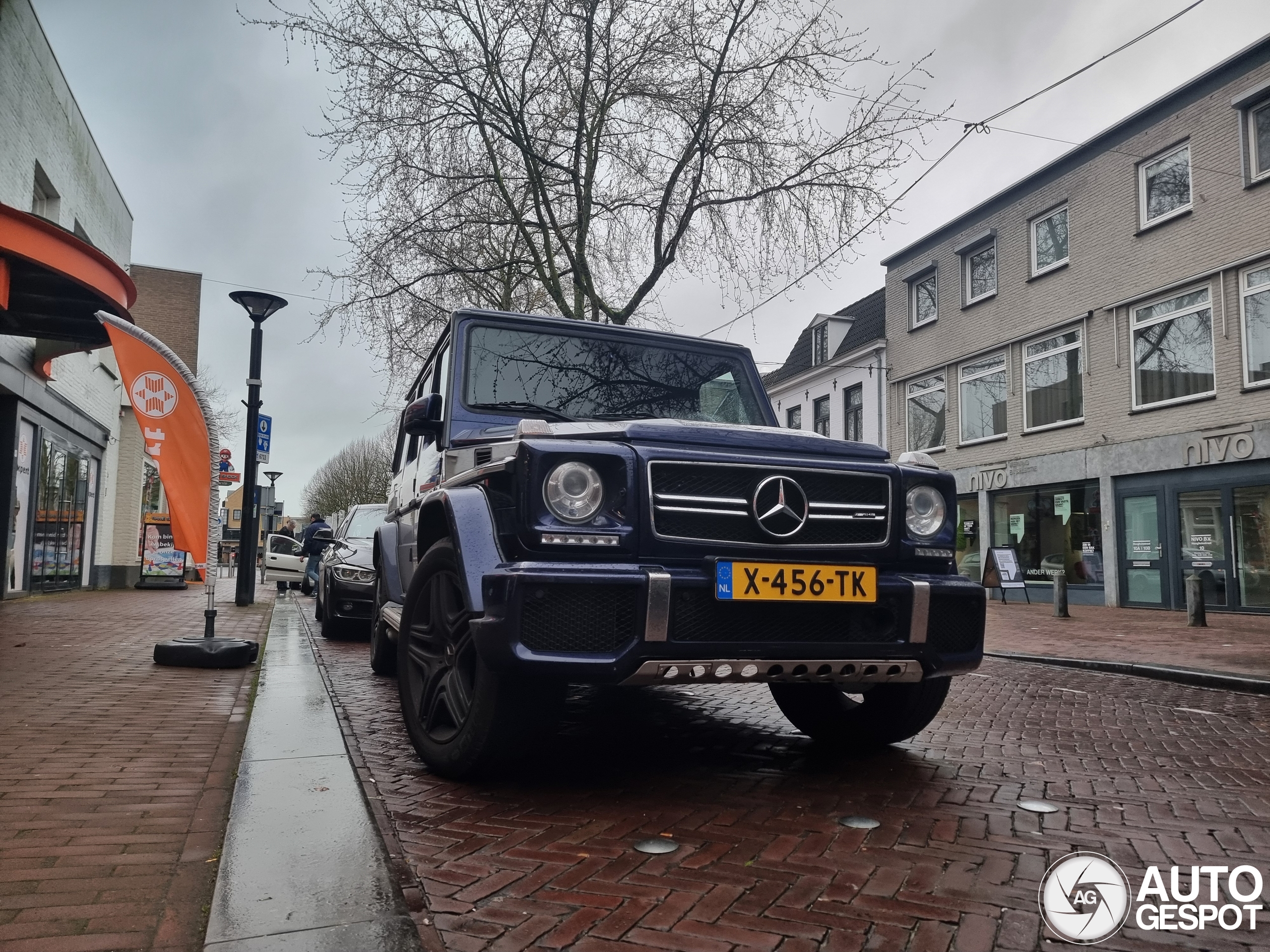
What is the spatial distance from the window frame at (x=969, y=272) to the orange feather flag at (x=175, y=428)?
18.4 metres

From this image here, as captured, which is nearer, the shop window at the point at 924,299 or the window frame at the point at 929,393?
the window frame at the point at 929,393

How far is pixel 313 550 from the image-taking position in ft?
51.4

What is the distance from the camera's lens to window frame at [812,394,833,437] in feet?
93.7

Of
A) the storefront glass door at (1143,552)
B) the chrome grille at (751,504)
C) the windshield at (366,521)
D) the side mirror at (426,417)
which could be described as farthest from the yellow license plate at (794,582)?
the storefront glass door at (1143,552)

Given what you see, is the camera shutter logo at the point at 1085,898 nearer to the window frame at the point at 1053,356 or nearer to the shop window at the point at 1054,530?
the shop window at the point at 1054,530

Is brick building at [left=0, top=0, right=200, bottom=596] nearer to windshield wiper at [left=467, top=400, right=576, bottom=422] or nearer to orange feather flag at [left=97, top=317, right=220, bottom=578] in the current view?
orange feather flag at [left=97, top=317, right=220, bottom=578]

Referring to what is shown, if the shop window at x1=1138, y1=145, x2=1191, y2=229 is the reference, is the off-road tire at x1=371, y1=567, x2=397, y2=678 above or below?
below

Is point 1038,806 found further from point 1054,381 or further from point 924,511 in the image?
point 1054,381

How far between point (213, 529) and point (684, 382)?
4277 mm

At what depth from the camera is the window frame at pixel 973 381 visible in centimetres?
2077

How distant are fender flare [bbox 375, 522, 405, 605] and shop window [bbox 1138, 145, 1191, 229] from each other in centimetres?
1561

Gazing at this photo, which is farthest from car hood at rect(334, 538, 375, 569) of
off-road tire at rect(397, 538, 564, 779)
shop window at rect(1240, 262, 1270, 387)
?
shop window at rect(1240, 262, 1270, 387)

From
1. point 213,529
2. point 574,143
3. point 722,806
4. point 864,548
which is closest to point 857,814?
point 722,806

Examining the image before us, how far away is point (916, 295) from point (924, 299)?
0.33 meters
